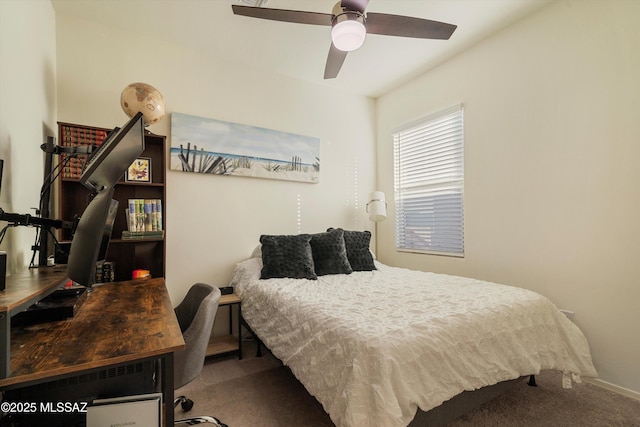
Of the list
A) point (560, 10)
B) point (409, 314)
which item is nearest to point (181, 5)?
point (409, 314)

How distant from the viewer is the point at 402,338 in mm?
1367

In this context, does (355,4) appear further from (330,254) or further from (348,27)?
(330,254)

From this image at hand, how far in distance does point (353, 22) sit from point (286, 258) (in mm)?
1947

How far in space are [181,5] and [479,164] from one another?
3.01 metres

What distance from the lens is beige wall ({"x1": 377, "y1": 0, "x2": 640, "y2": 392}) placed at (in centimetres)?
204

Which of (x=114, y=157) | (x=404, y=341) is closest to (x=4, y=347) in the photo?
(x=114, y=157)

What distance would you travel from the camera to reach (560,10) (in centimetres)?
237

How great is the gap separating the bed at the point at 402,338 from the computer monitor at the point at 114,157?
1.22 meters

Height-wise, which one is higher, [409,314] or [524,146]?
[524,146]

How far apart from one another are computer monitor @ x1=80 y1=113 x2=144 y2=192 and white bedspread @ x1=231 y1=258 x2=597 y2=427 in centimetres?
122

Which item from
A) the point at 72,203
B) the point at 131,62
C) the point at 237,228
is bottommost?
the point at 237,228

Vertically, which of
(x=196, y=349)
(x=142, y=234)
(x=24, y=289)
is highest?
(x=142, y=234)

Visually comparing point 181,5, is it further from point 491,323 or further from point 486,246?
point 486,246

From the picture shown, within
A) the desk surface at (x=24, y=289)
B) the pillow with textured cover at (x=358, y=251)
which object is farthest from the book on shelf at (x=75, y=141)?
the pillow with textured cover at (x=358, y=251)
